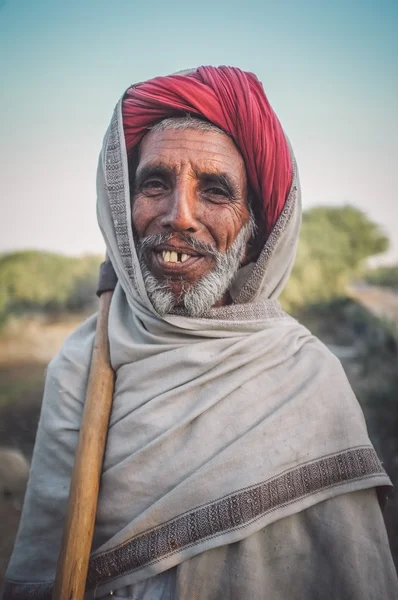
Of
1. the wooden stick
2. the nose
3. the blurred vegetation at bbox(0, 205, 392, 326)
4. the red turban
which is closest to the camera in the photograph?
the wooden stick

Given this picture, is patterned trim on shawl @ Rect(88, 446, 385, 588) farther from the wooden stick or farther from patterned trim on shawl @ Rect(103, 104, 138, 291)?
patterned trim on shawl @ Rect(103, 104, 138, 291)

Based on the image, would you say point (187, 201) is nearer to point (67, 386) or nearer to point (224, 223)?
point (224, 223)

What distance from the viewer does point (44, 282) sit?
24.1 ft

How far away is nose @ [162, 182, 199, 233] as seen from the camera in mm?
1628

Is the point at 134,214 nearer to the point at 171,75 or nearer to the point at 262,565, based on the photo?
the point at 171,75

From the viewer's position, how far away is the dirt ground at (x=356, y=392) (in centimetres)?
410

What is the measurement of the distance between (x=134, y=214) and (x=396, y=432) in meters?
4.39

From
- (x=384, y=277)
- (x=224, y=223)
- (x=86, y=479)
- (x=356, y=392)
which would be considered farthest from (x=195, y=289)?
(x=384, y=277)

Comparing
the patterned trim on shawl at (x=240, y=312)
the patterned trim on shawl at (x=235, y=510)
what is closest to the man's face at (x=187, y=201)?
the patterned trim on shawl at (x=240, y=312)

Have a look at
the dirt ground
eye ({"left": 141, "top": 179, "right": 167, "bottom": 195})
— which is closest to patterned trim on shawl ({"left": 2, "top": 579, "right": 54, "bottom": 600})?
eye ({"left": 141, "top": 179, "right": 167, "bottom": 195})

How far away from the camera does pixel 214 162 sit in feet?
5.57

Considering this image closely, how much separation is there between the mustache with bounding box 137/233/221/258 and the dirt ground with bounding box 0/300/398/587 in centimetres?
320

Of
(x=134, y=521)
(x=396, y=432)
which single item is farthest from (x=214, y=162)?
(x=396, y=432)

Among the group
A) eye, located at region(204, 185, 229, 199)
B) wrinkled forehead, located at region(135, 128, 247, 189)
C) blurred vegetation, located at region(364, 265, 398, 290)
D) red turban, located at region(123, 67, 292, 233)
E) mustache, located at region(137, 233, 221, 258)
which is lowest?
mustache, located at region(137, 233, 221, 258)
